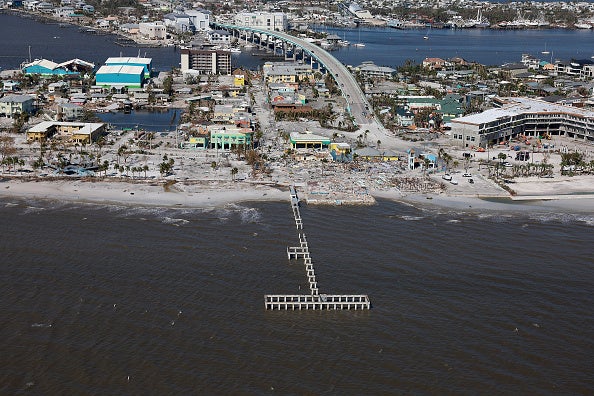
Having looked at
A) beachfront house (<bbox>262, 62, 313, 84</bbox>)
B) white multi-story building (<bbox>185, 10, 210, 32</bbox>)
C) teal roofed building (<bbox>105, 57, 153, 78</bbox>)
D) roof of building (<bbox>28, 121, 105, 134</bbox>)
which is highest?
white multi-story building (<bbox>185, 10, 210, 32</bbox>)

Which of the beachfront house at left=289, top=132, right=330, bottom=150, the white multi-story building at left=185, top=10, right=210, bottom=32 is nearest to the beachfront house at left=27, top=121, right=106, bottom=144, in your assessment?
the beachfront house at left=289, top=132, right=330, bottom=150

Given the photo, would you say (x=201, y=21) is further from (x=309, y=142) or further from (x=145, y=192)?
(x=145, y=192)

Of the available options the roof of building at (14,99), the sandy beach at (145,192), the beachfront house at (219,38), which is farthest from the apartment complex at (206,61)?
the sandy beach at (145,192)

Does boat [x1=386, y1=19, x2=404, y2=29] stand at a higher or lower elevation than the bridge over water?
higher

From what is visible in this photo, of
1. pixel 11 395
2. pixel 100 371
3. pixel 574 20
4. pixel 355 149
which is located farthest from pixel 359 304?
pixel 574 20

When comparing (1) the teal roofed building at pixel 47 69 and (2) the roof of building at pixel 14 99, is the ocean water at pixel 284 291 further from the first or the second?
(1) the teal roofed building at pixel 47 69

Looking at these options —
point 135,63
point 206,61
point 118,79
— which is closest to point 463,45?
point 206,61

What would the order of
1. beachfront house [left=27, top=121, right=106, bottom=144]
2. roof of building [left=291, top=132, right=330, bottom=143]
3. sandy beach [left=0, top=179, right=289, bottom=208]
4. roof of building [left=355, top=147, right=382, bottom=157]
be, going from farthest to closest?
beachfront house [left=27, top=121, right=106, bottom=144] < roof of building [left=291, top=132, right=330, bottom=143] < roof of building [left=355, top=147, right=382, bottom=157] < sandy beach [left=0, top=179, right=289, bottom=208]

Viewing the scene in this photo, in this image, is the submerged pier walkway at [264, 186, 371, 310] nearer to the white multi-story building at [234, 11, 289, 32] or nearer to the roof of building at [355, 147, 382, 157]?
the roof of building at [355, 147, 382, 157]
